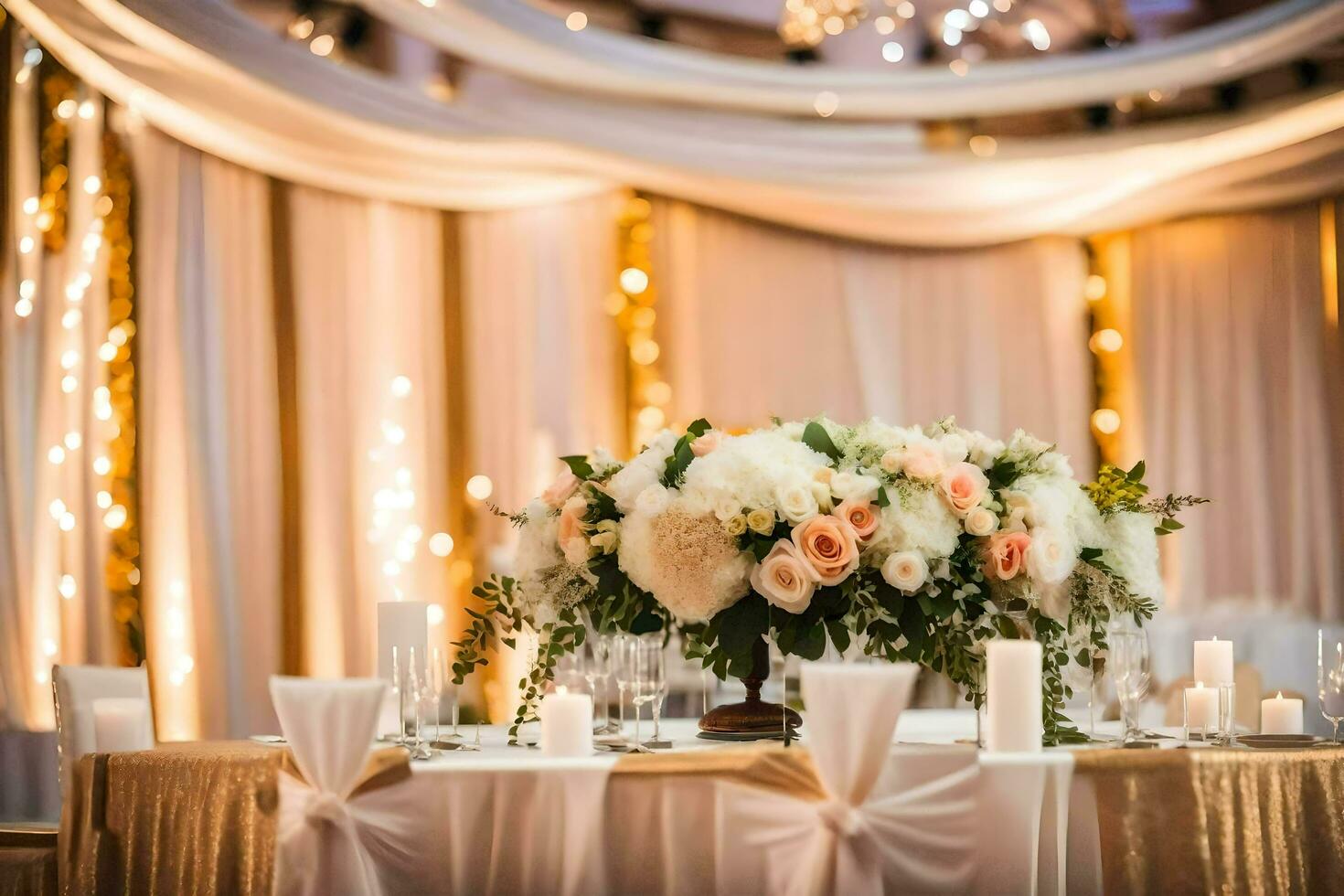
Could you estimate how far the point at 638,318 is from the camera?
20.8ft

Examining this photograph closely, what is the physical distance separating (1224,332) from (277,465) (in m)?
3.94

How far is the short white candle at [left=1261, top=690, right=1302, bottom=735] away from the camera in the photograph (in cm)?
285

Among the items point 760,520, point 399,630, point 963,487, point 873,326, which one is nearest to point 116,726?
point 399,630

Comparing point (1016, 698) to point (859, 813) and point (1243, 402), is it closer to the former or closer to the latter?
point (859, 813)

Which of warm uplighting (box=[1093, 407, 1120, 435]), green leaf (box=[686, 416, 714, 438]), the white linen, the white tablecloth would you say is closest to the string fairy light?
the white linen

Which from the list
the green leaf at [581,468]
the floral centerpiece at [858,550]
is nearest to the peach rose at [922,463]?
the floral centerpiece at [858,550]

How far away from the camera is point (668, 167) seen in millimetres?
6059

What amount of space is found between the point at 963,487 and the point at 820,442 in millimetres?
294

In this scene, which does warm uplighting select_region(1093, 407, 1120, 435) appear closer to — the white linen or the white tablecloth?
the white linen

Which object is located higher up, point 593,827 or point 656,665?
point 656,665

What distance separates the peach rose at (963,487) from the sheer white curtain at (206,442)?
3.61 m

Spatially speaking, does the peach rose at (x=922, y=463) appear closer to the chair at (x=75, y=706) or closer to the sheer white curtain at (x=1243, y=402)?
the chair at (x=75, y=706)

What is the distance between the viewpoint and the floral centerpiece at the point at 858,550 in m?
2.49

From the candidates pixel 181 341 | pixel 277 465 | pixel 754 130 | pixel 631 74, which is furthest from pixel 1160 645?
→ pixel 181 341
